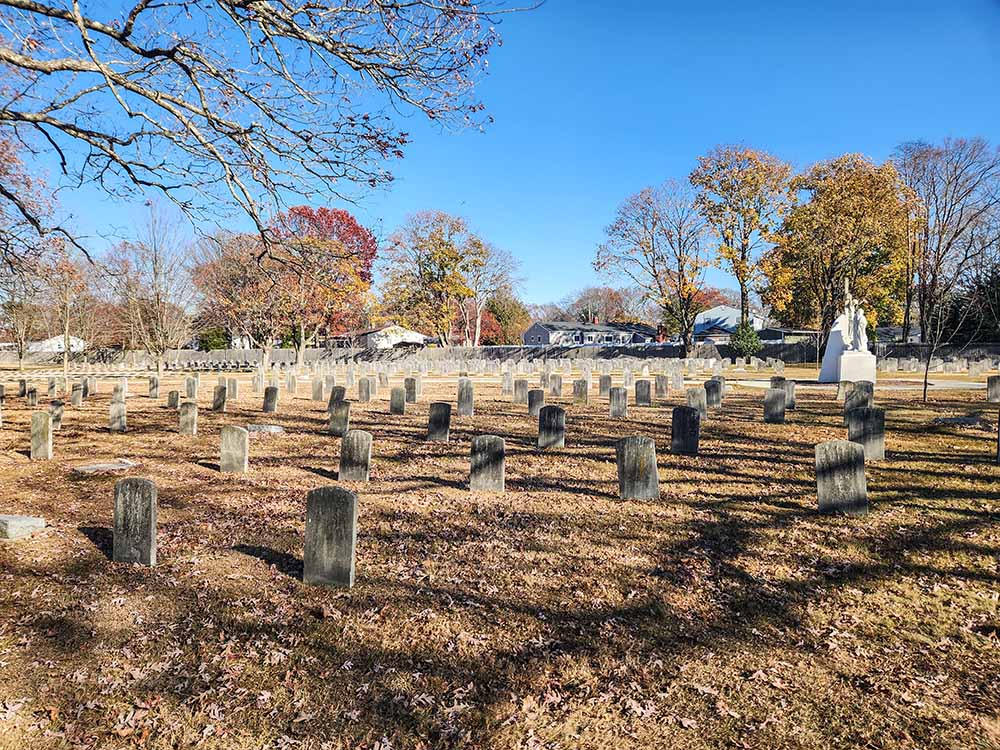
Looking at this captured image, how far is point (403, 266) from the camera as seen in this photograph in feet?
169

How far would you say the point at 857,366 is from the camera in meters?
19.9

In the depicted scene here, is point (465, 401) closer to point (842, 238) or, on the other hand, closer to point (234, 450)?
point (234, 450)

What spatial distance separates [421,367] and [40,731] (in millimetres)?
Result: 38822

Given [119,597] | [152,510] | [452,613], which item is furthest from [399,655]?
[152,510]

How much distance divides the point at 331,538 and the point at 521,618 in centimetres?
164

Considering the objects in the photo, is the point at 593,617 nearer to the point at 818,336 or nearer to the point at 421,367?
the point at 421,367

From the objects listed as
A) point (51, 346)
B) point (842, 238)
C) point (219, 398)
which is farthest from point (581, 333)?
point (219, 398)

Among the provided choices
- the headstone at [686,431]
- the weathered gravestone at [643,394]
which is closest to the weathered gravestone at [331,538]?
the headstone at [686,431]

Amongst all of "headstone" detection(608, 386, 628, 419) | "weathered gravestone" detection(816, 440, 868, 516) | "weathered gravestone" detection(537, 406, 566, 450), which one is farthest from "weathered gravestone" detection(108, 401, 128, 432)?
"weathered gravestone" detection(816, 440, 868, 516)

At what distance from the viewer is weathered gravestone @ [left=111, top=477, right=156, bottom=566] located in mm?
4941

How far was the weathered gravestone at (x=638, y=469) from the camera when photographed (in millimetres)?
6891

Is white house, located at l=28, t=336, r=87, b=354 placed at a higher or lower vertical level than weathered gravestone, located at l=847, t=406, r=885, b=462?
higher

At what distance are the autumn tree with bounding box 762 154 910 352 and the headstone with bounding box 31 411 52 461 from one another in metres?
39.3

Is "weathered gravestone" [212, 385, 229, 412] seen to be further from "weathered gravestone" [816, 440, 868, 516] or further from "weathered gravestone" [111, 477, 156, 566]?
"weathered gravestone" [816, 440, 868, 516]
